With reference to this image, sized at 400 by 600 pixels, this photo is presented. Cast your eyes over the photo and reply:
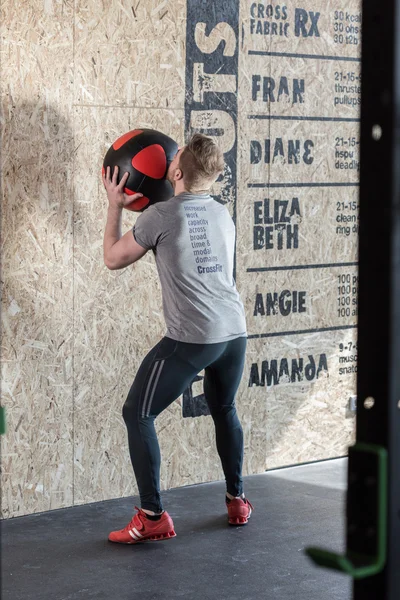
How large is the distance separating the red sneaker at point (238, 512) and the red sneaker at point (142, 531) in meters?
0.34

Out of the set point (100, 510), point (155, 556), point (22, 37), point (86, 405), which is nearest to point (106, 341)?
point (86, 405)

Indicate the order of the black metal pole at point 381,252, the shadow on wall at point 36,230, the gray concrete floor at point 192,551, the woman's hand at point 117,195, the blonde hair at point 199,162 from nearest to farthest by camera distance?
1. the black metal pole at point 381,252
2. the gray concrete floor at point 192,551
3. the blonde hair at point 199,162
4. the woman's hand at point 117,195
5. the shadow on wall at point 36,230

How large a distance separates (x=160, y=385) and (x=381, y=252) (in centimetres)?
294

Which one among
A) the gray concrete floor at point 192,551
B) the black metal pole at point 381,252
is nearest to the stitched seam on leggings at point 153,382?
the gray concrete floor at point 192,551

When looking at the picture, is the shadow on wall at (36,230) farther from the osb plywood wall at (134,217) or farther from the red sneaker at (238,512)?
the red sneaker at (238,512)

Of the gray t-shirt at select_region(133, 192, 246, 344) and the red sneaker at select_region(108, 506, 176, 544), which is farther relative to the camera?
the red sneaker at select_region(108, 506, 176, 544)

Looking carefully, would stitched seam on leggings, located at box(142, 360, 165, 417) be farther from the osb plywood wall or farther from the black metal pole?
the black metal pole

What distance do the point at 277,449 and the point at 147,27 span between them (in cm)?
231

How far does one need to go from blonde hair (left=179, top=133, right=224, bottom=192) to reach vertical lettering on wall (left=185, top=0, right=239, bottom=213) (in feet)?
2.77

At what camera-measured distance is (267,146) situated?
513 cm

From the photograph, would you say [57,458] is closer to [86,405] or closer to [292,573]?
[86,405]

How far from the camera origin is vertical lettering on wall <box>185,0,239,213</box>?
189 inches

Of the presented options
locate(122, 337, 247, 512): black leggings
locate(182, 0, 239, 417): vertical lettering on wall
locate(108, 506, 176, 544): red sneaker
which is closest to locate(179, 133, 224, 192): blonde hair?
locate(122, 337, 247, 512): black leggings

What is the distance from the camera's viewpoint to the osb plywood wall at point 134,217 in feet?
14.5
